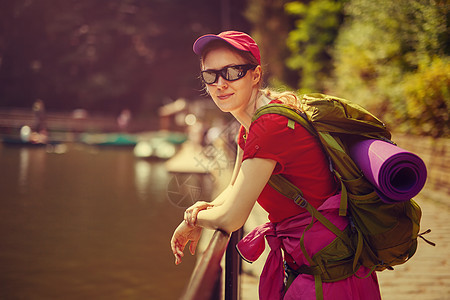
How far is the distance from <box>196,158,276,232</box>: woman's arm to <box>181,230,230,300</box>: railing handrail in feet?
0.25

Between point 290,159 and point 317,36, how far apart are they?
80.0 ft

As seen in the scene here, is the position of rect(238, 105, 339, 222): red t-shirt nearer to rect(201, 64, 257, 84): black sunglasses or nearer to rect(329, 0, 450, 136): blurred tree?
rect(201, 64, 257, 84): black sunglasses

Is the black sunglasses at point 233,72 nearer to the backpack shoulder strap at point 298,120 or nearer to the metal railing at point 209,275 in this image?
the backpack shoulder strap at point 298,120

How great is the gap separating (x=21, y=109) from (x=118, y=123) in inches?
358

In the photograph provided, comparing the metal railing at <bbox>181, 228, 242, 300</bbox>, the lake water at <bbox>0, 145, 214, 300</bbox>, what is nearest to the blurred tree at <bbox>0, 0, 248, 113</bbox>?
the lake water at <bbox>0, 145, 214, 300</bbox>

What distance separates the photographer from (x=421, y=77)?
10.9 m

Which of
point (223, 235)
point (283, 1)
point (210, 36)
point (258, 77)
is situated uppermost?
point (283, 1)

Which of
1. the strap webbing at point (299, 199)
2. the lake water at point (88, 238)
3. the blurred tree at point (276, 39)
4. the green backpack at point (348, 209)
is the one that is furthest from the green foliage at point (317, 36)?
the strap webbing at point (299, 199)

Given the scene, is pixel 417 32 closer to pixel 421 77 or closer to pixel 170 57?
pixel 421 77

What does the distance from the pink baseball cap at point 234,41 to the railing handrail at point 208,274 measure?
773 mm

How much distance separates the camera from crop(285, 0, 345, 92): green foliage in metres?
24.5

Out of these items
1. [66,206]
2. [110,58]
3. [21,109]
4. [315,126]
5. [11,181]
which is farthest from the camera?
[110,58]

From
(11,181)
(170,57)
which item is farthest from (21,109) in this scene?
(11,181)

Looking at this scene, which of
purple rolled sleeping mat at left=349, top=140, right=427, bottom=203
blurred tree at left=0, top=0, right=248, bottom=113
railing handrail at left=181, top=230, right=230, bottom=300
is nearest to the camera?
railing handrail at left=181, top=230, right=230, bottom=300
